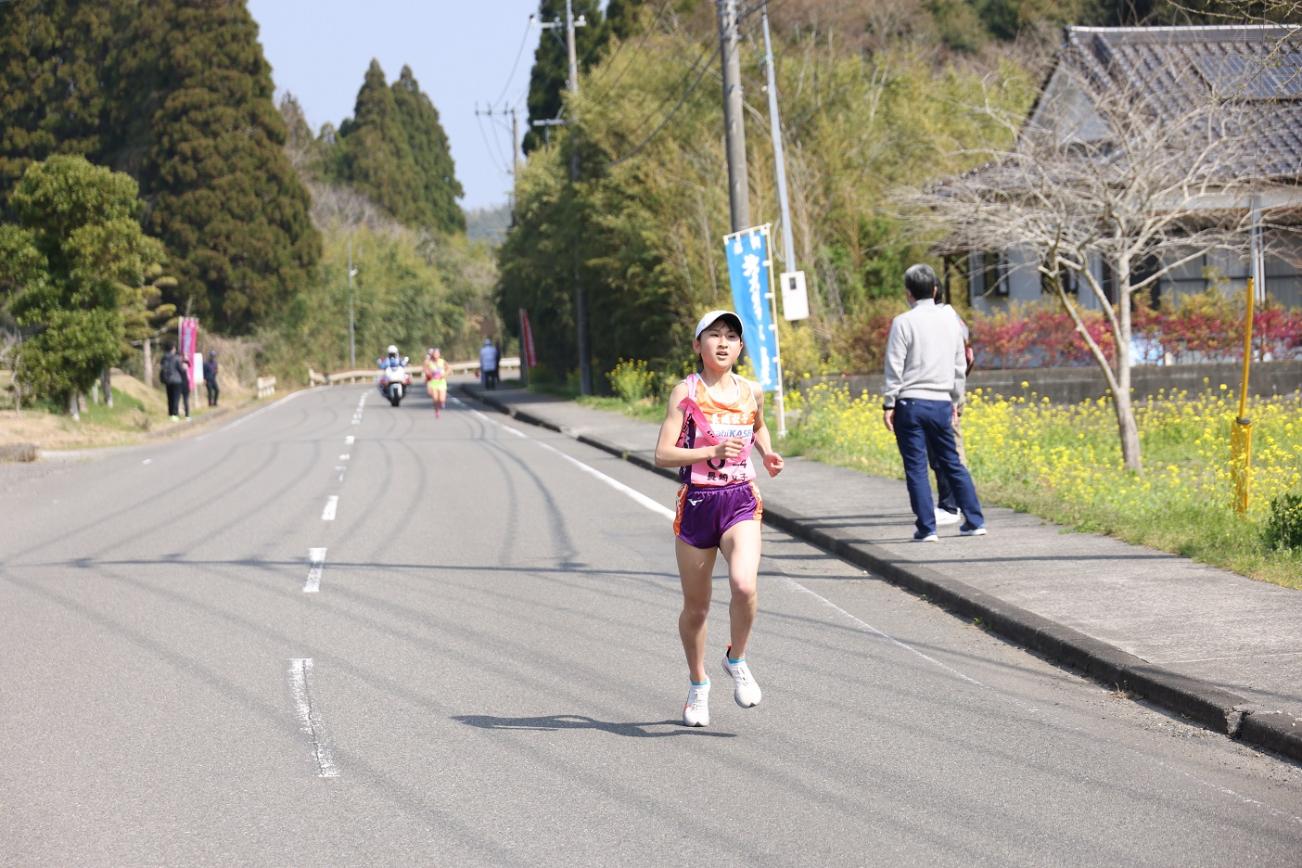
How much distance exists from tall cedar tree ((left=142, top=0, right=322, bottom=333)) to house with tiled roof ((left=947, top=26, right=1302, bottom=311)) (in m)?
33.1

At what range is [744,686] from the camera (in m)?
6.23

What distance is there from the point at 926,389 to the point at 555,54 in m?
51.0

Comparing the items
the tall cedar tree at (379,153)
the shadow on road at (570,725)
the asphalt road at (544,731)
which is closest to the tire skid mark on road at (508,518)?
the asphalt road at (544,731)

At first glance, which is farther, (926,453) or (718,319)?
(926,453)

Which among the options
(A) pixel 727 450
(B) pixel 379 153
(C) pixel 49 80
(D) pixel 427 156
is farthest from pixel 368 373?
(A) pixel 727 450

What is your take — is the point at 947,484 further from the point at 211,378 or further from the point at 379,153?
the point at 379,153

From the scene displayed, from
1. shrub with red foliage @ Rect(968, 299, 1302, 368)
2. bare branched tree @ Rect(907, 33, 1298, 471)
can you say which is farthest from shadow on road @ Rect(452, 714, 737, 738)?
shrub with red foliage @ Rect(968, 299, 1302, 368)

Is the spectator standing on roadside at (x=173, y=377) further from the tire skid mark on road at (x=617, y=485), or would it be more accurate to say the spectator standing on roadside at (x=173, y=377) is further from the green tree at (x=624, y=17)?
the green tree at (x=624, y=17)

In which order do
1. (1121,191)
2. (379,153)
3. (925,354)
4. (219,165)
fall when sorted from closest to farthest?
1. (925,354)
2. (1121,191)
3. (219,165)
4. (379,153)

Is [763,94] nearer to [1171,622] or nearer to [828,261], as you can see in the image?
[828,261]

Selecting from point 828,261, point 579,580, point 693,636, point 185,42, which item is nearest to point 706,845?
point 693,636

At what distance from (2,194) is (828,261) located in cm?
3921

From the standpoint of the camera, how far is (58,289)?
30.5 metres

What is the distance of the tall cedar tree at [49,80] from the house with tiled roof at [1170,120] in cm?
3949
